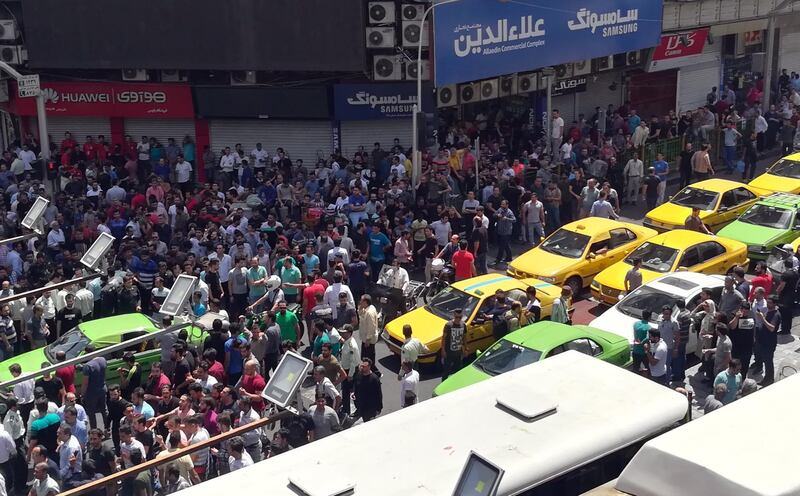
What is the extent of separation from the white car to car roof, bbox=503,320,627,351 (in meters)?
1.26

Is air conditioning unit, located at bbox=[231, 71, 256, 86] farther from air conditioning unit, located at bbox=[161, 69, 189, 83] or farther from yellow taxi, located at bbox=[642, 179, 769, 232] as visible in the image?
yellow taxi, located at bbox=[642, 179, 769, 232]

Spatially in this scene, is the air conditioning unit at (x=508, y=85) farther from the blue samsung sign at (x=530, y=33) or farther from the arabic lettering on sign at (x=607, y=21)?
the arabic lettering on sign at (x=607, y=21)

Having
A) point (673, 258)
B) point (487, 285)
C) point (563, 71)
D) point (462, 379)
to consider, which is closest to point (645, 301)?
point (673, 258)

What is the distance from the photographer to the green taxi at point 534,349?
47.7 ft

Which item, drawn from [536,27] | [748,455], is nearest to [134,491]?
[748,455]

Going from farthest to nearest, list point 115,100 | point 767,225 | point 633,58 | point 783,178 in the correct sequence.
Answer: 1. point 633,58
2. point 115,100
3. point 783,178
4. point 767,225

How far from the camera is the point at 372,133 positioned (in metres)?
27.5

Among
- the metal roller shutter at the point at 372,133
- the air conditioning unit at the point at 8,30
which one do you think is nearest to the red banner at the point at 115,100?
the air conditioning unit at the point at 8,30

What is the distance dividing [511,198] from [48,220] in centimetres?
1023

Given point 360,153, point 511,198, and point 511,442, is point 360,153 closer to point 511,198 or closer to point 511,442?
point 511,198

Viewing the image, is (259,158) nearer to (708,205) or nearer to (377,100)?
(377,100)

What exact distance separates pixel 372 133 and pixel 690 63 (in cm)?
1391

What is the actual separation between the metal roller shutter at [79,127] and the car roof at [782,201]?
1752 centimetres

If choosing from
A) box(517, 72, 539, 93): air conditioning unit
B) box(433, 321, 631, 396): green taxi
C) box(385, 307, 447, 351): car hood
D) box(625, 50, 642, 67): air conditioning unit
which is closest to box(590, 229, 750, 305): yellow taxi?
box(433, 321, 631, 396): green taxi
